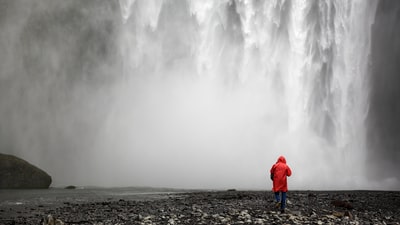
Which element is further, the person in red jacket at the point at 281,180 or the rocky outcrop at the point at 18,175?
the rocky outcrop at the point at 18,175

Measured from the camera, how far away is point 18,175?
4209cm

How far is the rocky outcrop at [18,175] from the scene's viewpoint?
41438mm

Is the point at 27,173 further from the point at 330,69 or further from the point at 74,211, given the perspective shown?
the point at 330,69

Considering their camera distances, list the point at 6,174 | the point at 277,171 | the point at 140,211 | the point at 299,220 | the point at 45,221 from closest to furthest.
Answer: the point at 45,221, the point at 299,220, the point at 277,171, the point at 140,211, the point at 6,174

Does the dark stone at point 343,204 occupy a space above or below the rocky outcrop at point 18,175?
below

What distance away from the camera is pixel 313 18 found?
161 feet

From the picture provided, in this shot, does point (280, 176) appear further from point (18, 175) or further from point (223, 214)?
point (18, 175)

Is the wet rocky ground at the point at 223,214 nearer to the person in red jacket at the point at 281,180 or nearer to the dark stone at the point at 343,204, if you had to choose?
the dark stone at the point at 343,204

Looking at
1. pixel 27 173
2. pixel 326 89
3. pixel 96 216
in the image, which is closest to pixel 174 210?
pixel 96 216

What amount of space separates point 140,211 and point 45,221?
5.15 metres

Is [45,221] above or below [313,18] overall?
below

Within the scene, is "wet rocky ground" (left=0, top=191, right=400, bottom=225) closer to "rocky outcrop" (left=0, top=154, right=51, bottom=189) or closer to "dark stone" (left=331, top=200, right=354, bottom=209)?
"dark stone" (left=331, top=200, right=354, bottom=209)

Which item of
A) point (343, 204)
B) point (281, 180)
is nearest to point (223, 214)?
point (281, 180)

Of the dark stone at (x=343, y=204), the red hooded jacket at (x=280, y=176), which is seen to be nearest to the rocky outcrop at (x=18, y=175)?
the red hooded jacket at (x=280, y=176)
